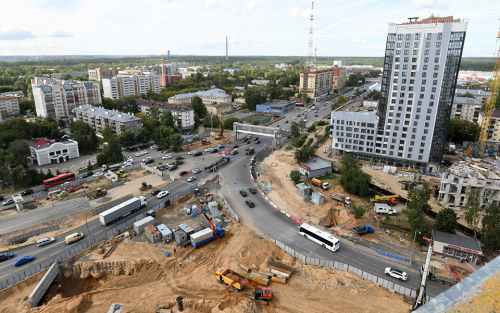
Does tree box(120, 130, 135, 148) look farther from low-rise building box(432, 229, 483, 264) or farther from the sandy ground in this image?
low-rise building box(432, 229, 483, 264)

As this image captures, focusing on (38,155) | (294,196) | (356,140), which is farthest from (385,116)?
(38,155)

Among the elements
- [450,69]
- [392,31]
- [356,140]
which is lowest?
[356,140]

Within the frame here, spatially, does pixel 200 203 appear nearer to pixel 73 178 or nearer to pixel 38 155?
pixel 73 178

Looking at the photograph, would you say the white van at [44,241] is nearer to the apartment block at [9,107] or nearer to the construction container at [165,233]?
the construction container at [165,233]

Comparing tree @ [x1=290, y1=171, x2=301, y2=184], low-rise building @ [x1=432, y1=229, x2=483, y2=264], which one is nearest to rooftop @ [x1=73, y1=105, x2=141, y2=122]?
tree @ [x1=290, y1=171, x2=301, y2=184]

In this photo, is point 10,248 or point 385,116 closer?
A: point 10,248

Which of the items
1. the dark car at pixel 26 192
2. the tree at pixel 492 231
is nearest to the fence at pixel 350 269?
the tree at pixel 492 231
